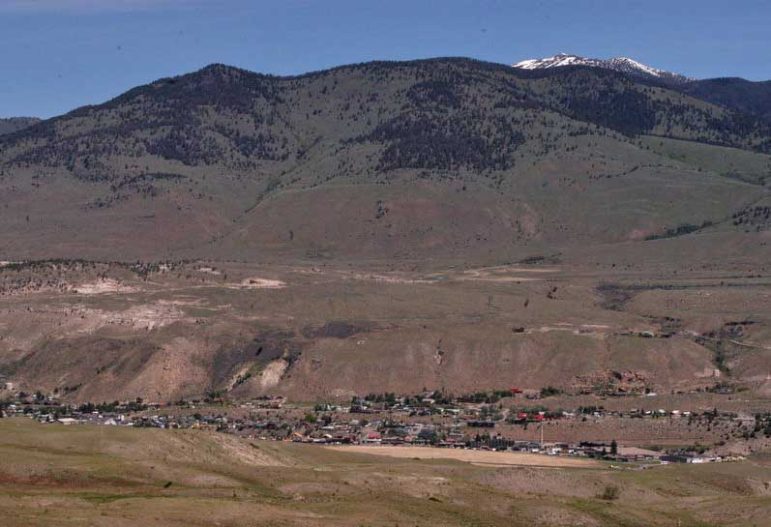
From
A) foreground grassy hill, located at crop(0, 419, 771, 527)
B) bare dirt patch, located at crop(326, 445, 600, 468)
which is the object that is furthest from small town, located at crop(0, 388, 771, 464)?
foreground grassy hill, located at crop(0, 419, 771, 527)

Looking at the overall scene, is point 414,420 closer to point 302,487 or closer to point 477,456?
point 477,456

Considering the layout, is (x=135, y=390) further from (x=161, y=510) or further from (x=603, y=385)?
(x=161, y=510)

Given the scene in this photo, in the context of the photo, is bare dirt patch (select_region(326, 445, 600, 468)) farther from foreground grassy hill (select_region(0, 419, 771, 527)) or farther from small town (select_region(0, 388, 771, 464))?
foreground grassy hill (select_region(0, 419, 771, 527))

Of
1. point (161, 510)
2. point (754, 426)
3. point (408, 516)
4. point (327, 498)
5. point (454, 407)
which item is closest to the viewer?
point (161, 510)

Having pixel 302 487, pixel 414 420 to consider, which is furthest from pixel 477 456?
pixel 302 487

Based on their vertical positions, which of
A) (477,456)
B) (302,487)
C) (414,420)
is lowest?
(414,420)

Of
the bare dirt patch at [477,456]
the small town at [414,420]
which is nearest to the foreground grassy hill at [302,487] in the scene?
the bare dirt patch at [477,456]

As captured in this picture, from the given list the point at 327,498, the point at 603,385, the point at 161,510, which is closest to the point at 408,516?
the point at 327,498

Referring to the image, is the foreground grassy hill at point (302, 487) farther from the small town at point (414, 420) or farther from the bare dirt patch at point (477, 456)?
the small town at point (414, 420)
